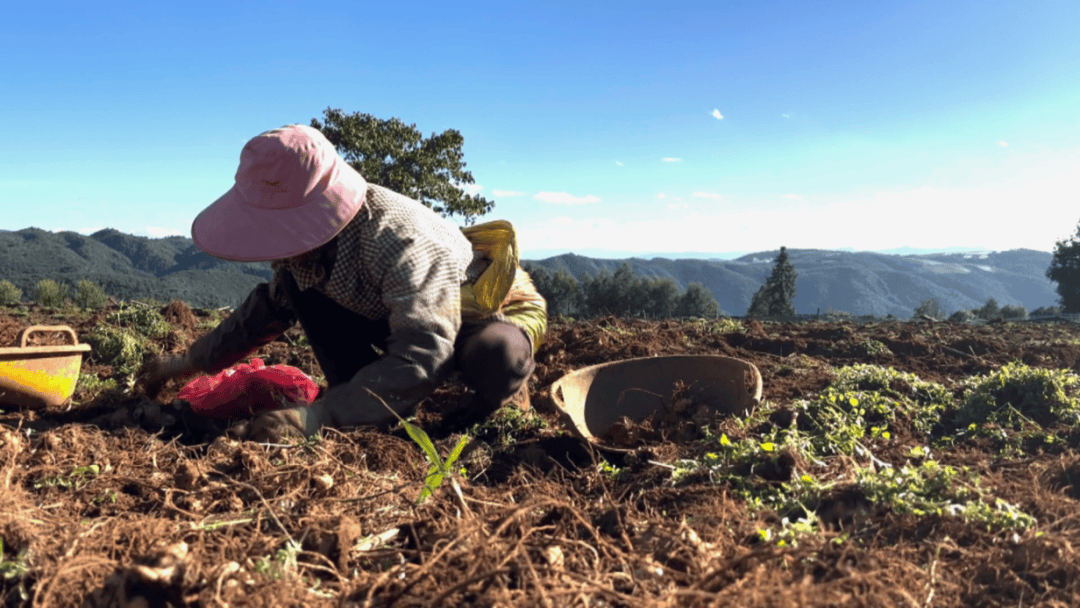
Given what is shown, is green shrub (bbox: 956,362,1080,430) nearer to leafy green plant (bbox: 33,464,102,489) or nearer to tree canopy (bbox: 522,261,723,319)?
leafy green plant (bbox: 33,464,102,489)

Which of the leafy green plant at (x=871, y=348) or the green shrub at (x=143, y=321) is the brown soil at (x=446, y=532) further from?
the leafy green plant at (x=871, y=348)

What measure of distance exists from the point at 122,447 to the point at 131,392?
49.6 inches

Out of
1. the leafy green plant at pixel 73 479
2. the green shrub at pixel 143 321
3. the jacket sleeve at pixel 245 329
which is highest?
the jacket sleeve at pixel 245 329

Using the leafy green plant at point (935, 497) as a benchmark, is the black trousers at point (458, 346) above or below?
above

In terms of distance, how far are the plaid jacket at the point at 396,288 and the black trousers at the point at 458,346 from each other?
4.0 inches

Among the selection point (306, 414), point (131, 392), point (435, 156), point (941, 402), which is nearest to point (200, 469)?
point (306, 414)

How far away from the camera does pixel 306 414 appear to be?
2416 millimetres

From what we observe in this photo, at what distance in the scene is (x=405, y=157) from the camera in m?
24.1

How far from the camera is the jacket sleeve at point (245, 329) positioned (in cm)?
322

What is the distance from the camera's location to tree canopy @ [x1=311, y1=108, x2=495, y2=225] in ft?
76.6

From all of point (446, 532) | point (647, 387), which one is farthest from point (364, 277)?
point (647, 387)

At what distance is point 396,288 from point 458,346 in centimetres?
49

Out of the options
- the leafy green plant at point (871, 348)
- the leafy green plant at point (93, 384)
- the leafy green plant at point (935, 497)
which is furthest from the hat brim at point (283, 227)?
the leafy green plant at point (871, 348)

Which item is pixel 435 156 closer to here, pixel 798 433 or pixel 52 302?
pixel 52 302
